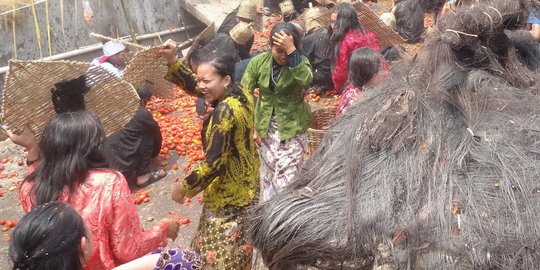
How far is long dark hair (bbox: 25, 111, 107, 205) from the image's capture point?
2727 mm

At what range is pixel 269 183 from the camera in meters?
5.12

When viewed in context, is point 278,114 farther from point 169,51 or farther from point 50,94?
point 50,94

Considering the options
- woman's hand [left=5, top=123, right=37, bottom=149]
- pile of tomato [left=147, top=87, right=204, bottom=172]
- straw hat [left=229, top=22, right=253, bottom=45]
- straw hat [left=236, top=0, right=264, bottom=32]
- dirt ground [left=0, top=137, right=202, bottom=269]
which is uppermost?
woman's hand [left=5, top=123, right=37, bottom=149]

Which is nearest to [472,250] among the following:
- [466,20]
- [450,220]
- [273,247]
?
[450,220]

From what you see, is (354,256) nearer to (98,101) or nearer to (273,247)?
(273,247)

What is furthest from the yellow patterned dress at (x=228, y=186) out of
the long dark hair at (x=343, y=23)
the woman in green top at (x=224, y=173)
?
the long dark hair at (x=343, y=23)

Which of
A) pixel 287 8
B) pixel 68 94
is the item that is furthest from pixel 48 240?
pixel 287 8

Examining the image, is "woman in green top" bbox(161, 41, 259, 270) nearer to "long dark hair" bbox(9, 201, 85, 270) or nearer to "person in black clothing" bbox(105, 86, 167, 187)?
"long dark hair" bbox(9, 201, 85, 270)

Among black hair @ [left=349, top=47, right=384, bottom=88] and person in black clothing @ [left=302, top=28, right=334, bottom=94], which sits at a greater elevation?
black hair @ [left=349, top=47, right=384, bottom=88]

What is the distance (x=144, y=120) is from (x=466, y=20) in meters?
4.88

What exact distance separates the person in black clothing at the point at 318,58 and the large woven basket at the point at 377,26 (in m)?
1.34

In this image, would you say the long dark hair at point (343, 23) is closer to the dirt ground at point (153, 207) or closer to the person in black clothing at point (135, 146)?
the person in black clothing at point (135, 146)

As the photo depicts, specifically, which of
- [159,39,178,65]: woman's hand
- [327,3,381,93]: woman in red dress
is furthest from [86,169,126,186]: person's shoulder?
[327,3,381,93]: woman in red dress

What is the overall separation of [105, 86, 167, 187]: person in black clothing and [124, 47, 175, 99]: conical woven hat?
2253mm
